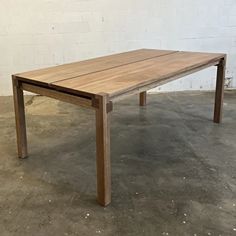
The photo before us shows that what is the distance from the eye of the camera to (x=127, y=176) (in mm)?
2203

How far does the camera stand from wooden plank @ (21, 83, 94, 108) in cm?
186

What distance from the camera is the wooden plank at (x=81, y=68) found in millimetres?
2196

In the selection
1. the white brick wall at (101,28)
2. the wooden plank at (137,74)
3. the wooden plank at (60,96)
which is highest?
the white brick wall at (101,28)

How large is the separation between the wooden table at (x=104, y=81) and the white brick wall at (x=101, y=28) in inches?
42.6

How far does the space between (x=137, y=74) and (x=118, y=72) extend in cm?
14

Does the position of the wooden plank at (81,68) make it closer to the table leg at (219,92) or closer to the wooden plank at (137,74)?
the wooden plank at (137,74)

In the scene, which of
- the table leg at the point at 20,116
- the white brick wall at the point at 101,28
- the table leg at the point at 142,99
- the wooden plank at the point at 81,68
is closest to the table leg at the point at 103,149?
the wooden plank at the point at 81,68

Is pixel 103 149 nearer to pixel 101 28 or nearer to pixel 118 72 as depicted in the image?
pixel 118 72

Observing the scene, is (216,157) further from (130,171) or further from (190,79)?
(190,79)

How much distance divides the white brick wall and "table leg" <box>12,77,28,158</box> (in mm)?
1825

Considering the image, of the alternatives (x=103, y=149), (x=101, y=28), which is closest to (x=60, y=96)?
(x=103, y=149)

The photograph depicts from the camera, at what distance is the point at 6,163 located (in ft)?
7.86

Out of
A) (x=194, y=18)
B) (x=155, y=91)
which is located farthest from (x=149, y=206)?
(x=194, y=18)

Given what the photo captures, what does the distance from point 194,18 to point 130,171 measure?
2.50 m
